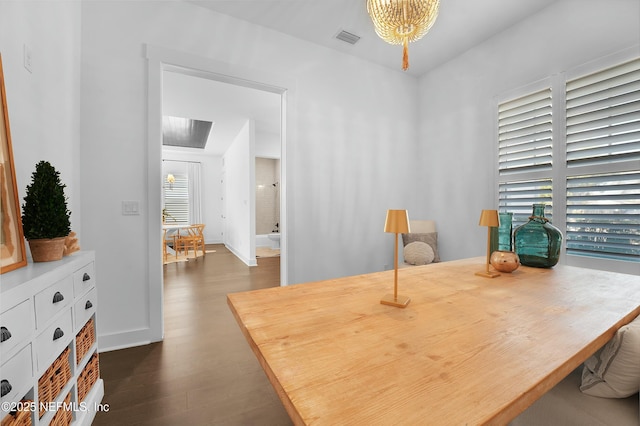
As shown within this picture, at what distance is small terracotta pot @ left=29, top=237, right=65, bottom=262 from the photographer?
3.95ft

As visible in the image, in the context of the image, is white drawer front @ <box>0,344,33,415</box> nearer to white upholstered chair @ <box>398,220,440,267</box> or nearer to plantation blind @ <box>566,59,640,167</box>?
white upholstered chair @ <box>398,220,440,267</box>

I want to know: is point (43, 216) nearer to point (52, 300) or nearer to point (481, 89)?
point (52, 300)

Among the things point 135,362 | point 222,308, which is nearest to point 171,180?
point 222,308

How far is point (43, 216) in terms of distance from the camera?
47.8 inches

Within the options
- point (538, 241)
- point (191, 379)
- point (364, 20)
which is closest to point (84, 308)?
point (191, 379)

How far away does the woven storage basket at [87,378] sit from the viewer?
1354 mm

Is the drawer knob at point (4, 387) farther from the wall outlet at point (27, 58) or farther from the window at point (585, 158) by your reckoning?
the window at point (585, 158)

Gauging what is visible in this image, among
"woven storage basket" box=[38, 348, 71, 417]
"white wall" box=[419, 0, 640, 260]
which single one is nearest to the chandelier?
"white wall" box=[419, 0, 640, 260]

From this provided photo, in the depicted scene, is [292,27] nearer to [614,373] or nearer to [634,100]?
[634,100]

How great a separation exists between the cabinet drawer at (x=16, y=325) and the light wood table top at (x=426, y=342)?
64 cm

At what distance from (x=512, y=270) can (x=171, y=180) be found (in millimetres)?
8346

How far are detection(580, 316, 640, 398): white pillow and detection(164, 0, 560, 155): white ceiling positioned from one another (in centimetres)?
272

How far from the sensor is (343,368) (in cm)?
61

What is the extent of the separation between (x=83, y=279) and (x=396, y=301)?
1.56 meters
